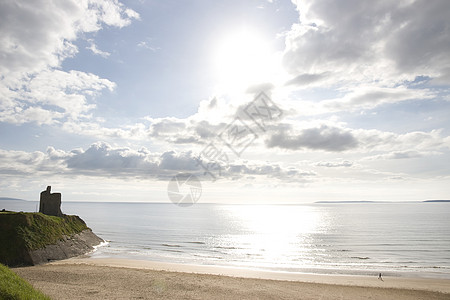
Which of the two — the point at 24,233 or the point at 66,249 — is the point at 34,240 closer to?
the point at 24,233

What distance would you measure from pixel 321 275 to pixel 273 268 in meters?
6.82

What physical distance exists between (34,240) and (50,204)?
1353 cm

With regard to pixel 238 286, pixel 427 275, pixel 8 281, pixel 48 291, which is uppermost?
pixel 8 281

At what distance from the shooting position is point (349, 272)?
38281mm

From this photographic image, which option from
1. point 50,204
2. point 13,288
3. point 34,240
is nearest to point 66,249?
point 34,240

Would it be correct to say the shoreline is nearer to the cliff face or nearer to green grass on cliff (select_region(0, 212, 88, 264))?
the cliff face

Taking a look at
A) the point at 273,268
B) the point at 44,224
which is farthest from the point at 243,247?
the point at 44,224

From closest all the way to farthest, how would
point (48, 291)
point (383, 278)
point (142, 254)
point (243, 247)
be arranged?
point (48, 291) < point (383, 278) < point (142, 254) < point (243, 247)

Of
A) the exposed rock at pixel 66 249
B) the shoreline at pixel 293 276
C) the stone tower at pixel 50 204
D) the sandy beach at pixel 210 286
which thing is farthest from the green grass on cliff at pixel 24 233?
the stone tower at pixel 50 204

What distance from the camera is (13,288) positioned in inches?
542

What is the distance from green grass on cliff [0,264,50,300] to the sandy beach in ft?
25.6

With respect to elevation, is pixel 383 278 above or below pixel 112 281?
below

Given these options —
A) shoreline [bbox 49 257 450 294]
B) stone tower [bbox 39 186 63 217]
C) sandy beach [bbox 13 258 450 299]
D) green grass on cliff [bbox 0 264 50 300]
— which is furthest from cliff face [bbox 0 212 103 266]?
green grass on cliff [bbox 0 264 50 300]

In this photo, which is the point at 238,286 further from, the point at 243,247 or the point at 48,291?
the point at 243,247
